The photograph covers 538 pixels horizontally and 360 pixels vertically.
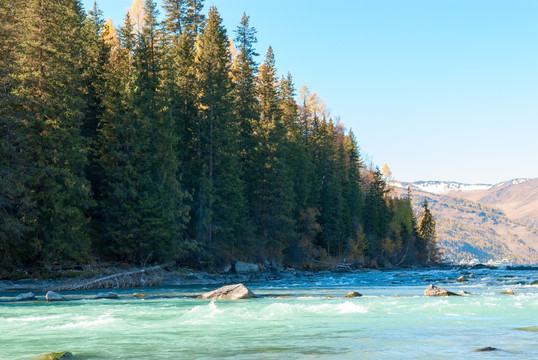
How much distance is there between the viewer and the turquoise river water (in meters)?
11.1

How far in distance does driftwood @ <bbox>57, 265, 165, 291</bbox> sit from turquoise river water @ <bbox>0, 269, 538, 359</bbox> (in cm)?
882

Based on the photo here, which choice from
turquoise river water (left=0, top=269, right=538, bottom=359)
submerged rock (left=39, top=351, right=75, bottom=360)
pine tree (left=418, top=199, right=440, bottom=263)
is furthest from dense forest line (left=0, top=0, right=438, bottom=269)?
pine tree (left=418, top=199, right=440, bottom=263)

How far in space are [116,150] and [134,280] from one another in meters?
10.1

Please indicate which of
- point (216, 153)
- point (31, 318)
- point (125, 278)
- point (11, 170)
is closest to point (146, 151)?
point (216, 153)

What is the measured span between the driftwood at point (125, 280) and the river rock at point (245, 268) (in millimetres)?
10285

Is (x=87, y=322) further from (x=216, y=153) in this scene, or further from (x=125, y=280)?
(x=216, y=153)

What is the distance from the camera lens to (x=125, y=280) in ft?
106

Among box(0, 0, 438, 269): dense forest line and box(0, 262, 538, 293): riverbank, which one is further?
box(0, 0, 438, 269): dense forest line

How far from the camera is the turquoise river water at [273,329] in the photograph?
11109 mm

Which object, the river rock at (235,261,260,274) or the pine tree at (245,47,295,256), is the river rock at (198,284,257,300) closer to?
→ the river rock at (235,261,260,274)

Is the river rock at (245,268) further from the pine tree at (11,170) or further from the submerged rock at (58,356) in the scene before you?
the submerged rock at (58,356)

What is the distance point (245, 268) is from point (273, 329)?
32708mm

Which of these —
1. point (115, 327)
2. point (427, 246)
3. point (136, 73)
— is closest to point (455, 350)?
point (115, 327)

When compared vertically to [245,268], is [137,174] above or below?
above
